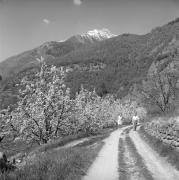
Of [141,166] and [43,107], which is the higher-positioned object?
[43,107]

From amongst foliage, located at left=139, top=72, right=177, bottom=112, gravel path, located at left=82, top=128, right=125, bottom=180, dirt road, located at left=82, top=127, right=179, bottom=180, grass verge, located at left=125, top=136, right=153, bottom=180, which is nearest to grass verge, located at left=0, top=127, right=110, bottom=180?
gravel path, located at left=82, top=128, right=125, bottom=180

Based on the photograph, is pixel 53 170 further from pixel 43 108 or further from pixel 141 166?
pixel 43 108

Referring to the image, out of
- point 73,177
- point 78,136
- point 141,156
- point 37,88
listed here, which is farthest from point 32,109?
point 73,177

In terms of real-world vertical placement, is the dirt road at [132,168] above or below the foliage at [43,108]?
below

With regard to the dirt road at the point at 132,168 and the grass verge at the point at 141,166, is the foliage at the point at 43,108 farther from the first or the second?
the grass verge at the point at 141,166

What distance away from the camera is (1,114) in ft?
90.9

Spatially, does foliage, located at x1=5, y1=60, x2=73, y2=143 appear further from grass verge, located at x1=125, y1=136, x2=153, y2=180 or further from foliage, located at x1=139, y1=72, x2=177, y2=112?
foliage, located at x1=139, y1=72, x2=177, y2=112

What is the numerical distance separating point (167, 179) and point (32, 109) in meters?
18.5

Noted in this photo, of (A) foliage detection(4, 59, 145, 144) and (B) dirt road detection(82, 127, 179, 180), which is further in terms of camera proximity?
(A) foliage detection(4, 59, 145, 144)

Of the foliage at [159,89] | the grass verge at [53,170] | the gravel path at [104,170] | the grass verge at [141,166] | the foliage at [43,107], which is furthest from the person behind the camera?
the foliage at [159,89]

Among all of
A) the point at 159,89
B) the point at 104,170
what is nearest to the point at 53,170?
the point at 104,170

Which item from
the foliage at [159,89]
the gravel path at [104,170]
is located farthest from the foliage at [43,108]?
the foliage at [159,89]

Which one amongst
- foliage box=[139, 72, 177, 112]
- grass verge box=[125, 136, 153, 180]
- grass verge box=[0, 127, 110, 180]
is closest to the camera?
grass verge box=[0, 127, 110, 180]

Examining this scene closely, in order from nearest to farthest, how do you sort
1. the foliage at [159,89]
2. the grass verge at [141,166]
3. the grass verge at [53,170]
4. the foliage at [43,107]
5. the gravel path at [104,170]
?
the grass verge at [53,170]
the grass verge at [141,166]
the gravel path at [104,170]
the foliage at [43,107]
the foliage at [159,89]
